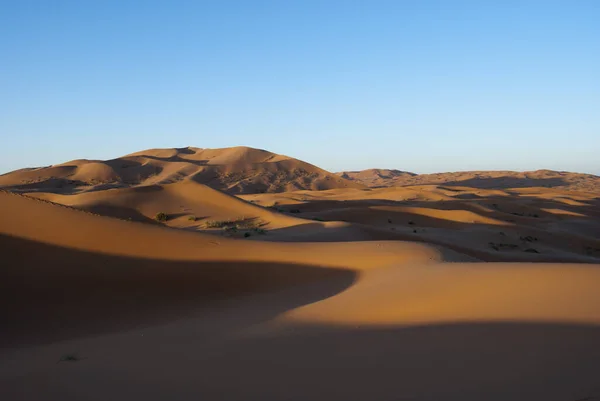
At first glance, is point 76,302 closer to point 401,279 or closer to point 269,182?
point 401,279

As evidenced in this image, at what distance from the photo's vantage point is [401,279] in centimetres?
795

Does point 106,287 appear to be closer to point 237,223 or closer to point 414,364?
point 414,364

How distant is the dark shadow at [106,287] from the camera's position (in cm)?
761

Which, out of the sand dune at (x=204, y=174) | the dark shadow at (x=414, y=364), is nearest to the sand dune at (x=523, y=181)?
the sand dune at (x=204, y=174)

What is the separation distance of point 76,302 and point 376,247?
6.11 metres

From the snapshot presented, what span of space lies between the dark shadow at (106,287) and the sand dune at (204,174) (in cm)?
4088

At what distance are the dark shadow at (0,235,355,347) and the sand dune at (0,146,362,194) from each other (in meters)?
40.9

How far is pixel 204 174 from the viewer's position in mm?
58125

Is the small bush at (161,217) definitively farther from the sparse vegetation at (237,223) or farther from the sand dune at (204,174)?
the sand dune at (204,174)

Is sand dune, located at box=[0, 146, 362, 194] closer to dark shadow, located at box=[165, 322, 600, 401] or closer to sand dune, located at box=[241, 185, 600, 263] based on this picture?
sand dune, located at box=[241, 185, 600, 263]

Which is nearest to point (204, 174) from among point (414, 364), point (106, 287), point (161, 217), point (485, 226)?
point (161, 217)

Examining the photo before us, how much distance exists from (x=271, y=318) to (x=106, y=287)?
12.0 ft

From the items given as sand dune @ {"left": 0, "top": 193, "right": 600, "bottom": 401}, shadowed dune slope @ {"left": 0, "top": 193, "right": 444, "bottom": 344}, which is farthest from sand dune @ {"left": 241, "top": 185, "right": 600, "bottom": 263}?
sand dune @ {"left": 0, "top": 193, "right": 600, "bottom": 401}

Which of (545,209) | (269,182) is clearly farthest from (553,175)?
(545,209)
